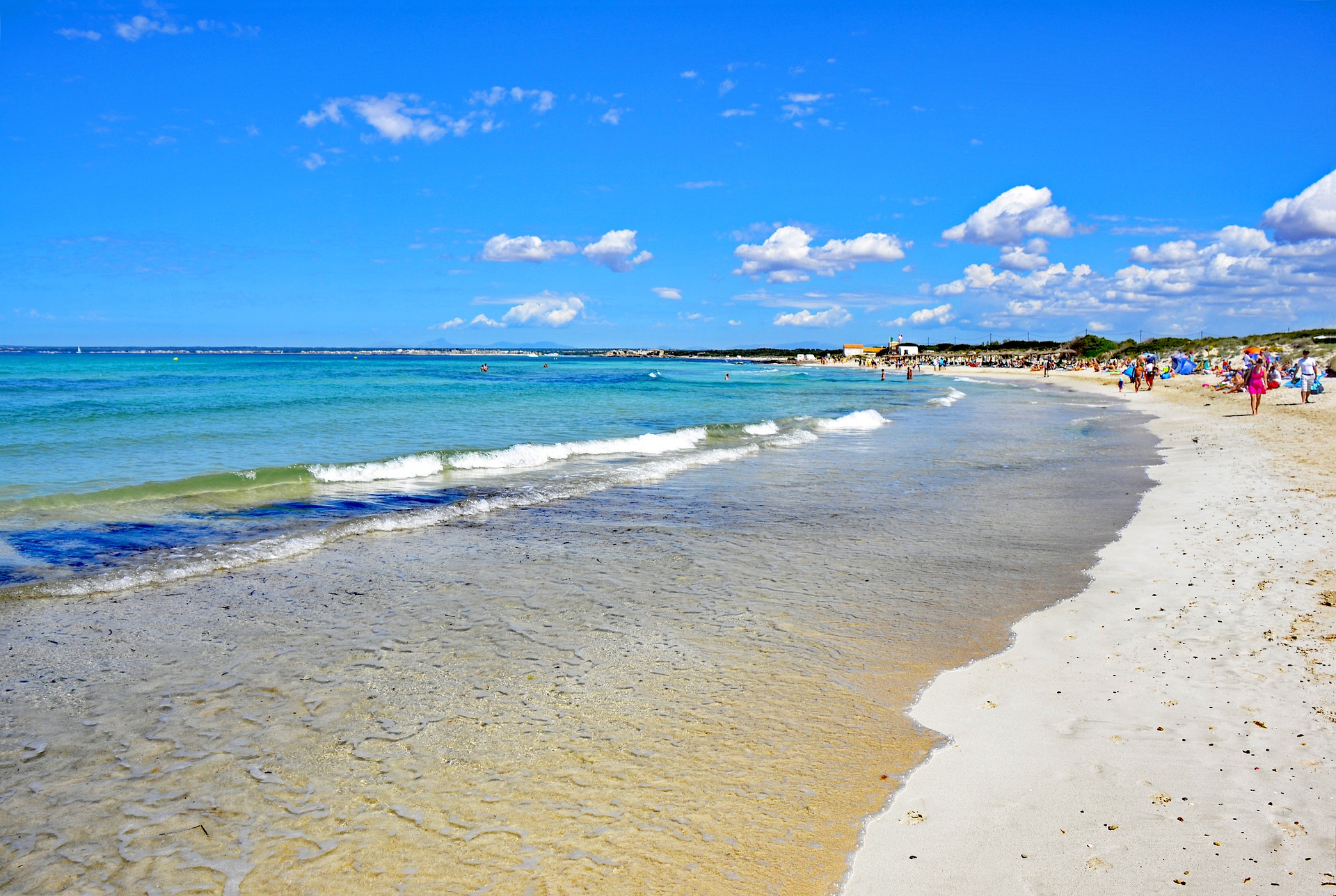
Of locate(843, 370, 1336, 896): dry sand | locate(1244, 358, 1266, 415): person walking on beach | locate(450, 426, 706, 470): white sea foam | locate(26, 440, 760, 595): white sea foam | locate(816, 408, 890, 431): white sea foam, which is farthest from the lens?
locate(1244, 358, 1266, 415): person walking on beach

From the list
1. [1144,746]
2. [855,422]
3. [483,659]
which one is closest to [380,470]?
[483,659]

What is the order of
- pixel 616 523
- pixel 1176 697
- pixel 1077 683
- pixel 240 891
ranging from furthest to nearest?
pixel 616 523 → pixel 1077 683 → pixel 1176 697 → pixel 240 891

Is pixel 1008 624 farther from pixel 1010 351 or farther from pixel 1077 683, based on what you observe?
pixel 1010 351

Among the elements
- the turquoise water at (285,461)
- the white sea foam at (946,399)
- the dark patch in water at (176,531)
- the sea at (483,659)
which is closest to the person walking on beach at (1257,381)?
the turquoise water at (285,461)

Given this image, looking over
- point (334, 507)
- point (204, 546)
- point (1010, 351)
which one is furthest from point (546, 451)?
point (1010, 351)

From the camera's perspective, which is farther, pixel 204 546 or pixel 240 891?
pixel 204 546

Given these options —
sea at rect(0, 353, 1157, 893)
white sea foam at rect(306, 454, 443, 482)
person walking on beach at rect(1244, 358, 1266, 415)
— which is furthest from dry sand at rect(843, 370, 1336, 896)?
person walking on beach at rect(1244, 358, 1266, 415)

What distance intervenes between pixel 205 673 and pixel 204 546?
14.8 feet

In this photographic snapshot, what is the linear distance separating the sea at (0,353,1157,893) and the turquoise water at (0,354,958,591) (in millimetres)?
117

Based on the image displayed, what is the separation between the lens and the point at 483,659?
19.0 feet

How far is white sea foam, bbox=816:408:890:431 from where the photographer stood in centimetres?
2805

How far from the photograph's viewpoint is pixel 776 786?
3.99 meters

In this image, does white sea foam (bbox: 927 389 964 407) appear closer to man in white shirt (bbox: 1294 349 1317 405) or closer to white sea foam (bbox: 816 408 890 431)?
white sea foam (bbox: 816 408 890 431)

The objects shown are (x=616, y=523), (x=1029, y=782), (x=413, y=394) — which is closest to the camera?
(x=1029, y=782)
